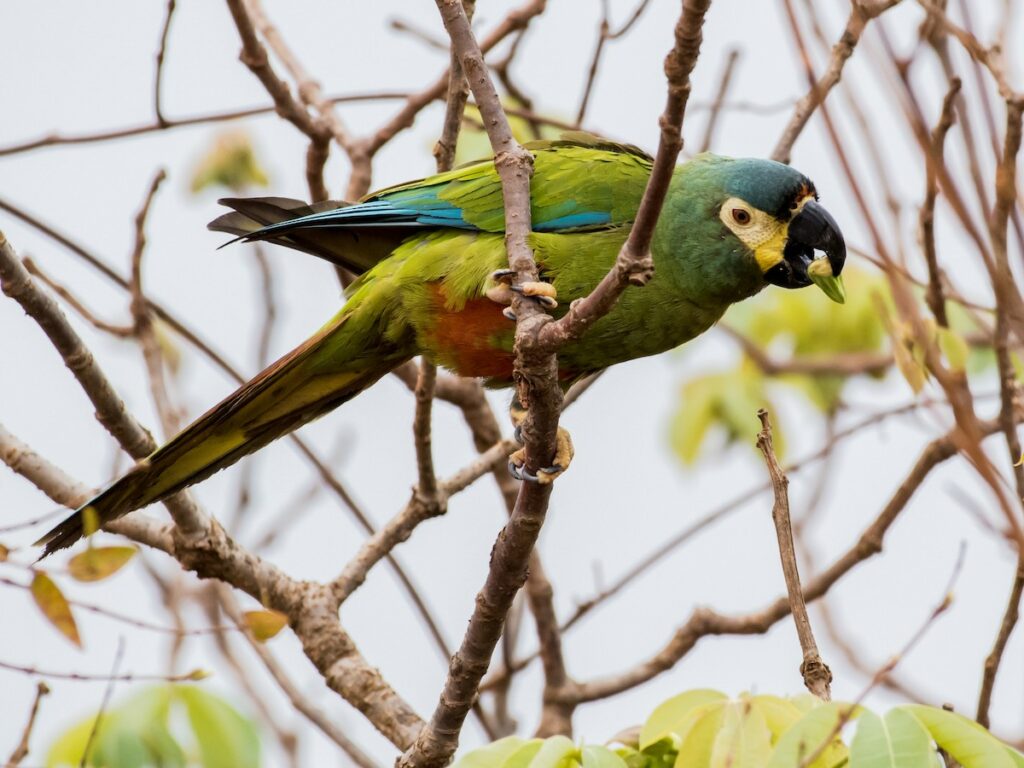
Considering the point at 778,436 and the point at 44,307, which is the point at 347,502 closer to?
the point at 44,307

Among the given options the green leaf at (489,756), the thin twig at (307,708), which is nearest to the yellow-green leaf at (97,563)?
the thin twig at (307,708)

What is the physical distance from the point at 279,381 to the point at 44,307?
37.9 inches

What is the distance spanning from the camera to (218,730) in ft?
12.8

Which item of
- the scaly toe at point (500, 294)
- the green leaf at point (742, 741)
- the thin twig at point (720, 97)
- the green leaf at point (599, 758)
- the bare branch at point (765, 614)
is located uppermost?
the thin twig at point (720, 97)

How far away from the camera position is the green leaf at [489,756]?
2.44 meters

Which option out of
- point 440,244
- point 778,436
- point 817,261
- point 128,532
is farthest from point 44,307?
point 778,436

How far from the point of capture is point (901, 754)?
2.11m

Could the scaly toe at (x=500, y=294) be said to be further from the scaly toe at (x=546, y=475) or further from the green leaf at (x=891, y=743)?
the green leaf at (x=891, y=743)

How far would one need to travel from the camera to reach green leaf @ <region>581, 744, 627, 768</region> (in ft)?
7.68

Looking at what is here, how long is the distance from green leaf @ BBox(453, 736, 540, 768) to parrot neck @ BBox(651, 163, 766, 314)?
175cm

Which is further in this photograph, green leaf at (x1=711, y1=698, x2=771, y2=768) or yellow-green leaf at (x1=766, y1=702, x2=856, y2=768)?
green leaf at (x1=711, y1=698, x2=771, y2=768)

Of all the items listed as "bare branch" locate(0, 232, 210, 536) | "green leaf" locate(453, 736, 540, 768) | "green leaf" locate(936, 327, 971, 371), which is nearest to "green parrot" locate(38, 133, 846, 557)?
"bare branch" locate(0, 232, 210, 536)

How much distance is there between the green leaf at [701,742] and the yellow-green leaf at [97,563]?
1348 millimetres

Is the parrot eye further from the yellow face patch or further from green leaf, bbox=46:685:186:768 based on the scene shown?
green leaf, bbox=46:685:186:768
